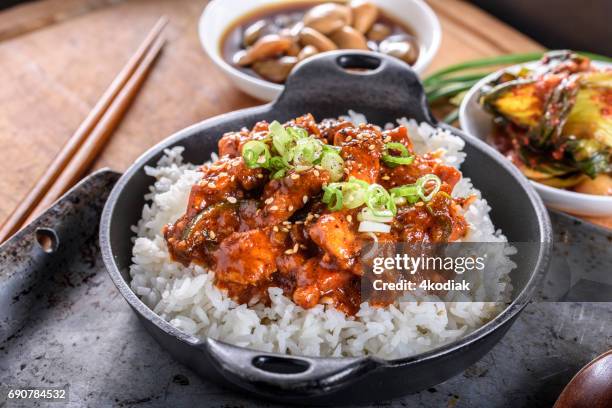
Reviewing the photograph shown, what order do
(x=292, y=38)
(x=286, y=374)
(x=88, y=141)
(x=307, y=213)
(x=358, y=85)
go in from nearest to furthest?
(x=286, y=374) < (x=307, y=213) < (x=358, y=85) < (x=88, y=141) < (x=292, y=38)

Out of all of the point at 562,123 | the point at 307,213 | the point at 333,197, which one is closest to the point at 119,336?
the point at 307,213

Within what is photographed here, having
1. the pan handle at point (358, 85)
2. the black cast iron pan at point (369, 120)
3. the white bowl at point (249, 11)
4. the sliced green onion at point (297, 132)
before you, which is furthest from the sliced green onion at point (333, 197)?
the white bowl at point (249, 11)

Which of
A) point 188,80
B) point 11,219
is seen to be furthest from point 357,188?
point 188,80

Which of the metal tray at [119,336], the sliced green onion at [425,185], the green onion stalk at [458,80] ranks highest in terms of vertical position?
the sliced green onion at [425,185]

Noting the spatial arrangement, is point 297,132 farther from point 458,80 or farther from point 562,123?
point 458,80

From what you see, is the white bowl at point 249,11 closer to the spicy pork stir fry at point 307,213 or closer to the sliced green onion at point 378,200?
the spicy pork stir fry at point 307,213

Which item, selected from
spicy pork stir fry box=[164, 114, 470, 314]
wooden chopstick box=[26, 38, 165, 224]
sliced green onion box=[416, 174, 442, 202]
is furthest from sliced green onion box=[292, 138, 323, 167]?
wooden chopstick box=[26, 38, 165, 224]

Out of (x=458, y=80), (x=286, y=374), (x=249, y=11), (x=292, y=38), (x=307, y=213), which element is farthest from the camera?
(x=249, y=11)
